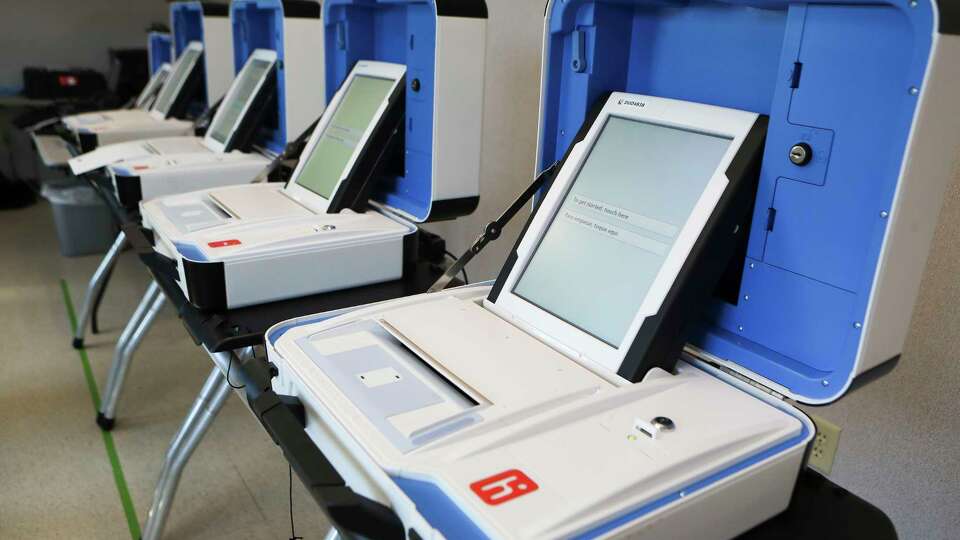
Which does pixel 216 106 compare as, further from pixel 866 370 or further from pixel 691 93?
pixel 866 370

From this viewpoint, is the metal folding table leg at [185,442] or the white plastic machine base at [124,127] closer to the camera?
the metal folding table leg at [185,442]

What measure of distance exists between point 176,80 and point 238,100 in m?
1.08

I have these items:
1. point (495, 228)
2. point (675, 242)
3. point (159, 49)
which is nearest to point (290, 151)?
point (495, 228)

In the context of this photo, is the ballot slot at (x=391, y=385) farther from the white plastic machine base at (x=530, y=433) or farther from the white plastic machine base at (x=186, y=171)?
the white plastic machine base at (x=186, y=171)

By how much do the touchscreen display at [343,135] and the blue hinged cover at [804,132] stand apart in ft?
2.31

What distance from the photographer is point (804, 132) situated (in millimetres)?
873

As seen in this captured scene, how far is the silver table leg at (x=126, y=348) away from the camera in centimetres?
229

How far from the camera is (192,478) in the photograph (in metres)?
2.15

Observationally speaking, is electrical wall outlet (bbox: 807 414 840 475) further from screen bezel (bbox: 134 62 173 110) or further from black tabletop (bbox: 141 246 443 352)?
screen bezel (bbox: 134 62 173 110)

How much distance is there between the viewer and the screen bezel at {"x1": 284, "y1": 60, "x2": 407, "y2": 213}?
5.39 ft

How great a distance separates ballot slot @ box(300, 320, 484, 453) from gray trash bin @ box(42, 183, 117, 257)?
3402 mm

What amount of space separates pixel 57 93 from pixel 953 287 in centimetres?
613

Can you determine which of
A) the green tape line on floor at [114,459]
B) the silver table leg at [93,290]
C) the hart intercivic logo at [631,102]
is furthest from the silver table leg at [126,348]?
the hart intercivic logo at [631,102]

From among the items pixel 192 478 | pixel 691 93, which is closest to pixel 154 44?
pixel 192 478
